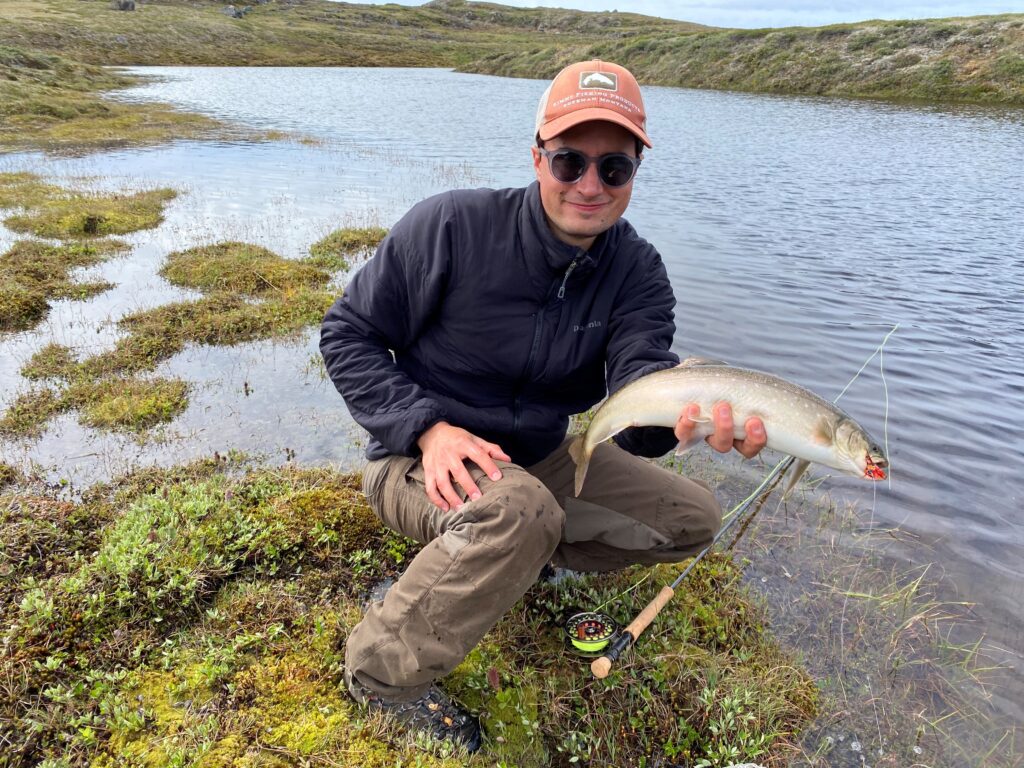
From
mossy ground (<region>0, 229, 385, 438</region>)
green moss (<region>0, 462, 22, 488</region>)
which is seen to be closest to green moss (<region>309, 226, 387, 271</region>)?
mossy ground (<region>0, 229, 385, 438</region>)

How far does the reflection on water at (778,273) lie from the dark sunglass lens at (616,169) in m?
4.10

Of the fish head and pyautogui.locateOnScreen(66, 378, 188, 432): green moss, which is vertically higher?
the fish head

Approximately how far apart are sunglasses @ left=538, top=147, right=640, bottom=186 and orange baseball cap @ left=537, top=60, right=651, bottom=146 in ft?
0.43

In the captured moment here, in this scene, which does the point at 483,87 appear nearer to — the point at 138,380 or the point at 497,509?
the point at 138,380

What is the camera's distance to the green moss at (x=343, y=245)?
40.2 ft

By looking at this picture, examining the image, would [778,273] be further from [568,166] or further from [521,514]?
[521,514]

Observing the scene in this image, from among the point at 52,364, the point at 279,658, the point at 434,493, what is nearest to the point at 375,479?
the point at 434,493

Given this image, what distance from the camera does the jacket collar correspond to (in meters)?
3.70

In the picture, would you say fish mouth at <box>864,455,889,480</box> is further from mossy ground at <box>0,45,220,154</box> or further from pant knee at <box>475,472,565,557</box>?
mossy ground at <box>0,45,220,154</box>

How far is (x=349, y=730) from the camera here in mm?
3240

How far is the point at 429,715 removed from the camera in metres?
3.37

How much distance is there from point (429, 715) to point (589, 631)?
118cm

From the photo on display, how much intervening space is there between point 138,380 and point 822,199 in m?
18.9

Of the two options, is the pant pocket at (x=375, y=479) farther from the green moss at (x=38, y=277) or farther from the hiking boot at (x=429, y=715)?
the green moss at (x=38, y=277)
